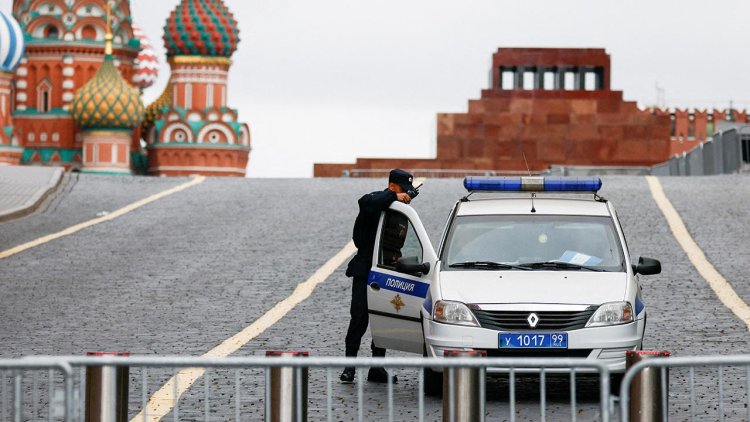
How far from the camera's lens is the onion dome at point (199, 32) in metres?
124

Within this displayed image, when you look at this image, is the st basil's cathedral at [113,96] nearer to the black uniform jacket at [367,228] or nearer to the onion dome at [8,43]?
the onion dome at [8,43]

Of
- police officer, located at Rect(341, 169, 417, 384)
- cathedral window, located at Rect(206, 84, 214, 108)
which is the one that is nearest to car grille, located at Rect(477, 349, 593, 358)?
police officer, located at Rect(341, 169, 417, 384)

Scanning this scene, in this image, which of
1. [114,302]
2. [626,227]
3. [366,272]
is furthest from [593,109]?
[366,272]

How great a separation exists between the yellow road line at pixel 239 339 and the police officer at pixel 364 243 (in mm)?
1287

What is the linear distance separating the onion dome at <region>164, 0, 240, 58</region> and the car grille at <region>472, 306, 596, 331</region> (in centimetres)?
11182

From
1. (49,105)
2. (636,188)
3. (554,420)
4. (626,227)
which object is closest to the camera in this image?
(554,420)

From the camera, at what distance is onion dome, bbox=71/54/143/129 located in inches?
4532

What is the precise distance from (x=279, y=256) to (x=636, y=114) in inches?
2066

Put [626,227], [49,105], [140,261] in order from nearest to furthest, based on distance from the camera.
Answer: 1. [140,261]
2. [626,227]
3. [49,105]

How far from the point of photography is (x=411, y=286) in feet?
45.3

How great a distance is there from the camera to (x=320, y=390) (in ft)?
45.6

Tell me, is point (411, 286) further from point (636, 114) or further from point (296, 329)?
point (636, 114)

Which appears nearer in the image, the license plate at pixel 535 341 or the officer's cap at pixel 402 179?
the license plate at pixel 535 341

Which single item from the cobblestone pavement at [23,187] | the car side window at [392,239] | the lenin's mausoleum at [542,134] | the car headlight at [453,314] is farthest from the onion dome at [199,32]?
the car headlight at [453,314]
